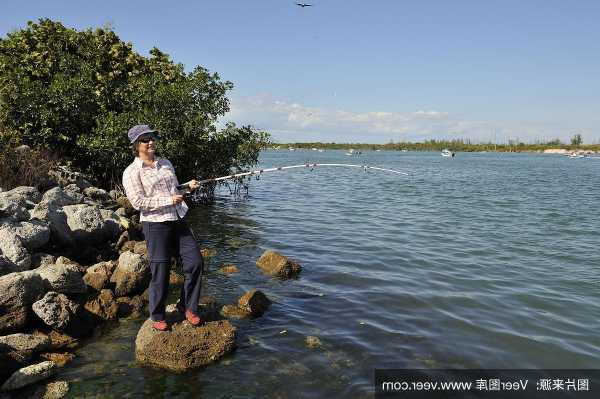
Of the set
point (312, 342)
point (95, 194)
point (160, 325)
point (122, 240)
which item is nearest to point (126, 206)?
point (95, 194)

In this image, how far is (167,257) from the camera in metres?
7.20

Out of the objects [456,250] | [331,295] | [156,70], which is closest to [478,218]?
[456,250]

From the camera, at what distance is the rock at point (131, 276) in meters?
9.91

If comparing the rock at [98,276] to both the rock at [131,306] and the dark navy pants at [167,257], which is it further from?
the dark navy pants at [167,257]

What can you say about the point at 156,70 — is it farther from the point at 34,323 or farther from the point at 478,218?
the point at 34,323

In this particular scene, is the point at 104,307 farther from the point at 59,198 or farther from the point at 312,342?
the point at 59,198

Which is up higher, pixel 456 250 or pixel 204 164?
pixel 204 164

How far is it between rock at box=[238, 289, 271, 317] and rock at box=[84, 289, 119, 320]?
7.93ft

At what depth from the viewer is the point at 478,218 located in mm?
22641

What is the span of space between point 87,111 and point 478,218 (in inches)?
723

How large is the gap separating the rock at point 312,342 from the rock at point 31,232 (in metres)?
6.53

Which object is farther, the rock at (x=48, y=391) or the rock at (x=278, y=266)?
the rock at (x=278, y=266)

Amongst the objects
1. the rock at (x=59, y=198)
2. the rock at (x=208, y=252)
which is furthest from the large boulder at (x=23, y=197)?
the rock at (x=208, y=252)

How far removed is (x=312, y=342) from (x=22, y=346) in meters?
4.60
